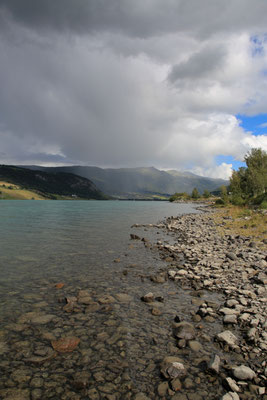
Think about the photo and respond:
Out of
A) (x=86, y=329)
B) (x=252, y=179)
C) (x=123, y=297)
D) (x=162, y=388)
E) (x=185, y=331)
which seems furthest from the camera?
(x=252, y=179)

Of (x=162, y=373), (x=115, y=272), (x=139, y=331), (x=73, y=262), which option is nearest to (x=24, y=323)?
(x=139, y=331)

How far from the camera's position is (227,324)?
32.3 ft

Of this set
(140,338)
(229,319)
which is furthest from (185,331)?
(229,319)

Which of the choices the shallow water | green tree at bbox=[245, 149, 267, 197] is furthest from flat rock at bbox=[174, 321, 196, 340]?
green tree at bbox=[245, 149, 267, 197]

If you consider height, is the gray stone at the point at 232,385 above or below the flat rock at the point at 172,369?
above

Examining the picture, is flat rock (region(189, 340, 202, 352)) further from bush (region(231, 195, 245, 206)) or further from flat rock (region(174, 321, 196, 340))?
bush (region(231, 195, 245, 206))

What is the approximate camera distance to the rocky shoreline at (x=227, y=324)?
21.7 ft

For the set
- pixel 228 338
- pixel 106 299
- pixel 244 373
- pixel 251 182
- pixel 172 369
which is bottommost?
pixel 106 299

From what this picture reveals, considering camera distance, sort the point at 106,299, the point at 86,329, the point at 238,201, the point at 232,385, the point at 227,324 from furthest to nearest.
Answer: the point at 238,201 → the point at 106,299 → the point at 227,324 → the point at 86,329 → the point at 232,385

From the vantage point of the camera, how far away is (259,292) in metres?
12.3

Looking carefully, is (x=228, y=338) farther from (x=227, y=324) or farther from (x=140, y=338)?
(x=140, y=338)

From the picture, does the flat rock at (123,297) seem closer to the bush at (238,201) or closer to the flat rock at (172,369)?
the flat rock at (172,369)

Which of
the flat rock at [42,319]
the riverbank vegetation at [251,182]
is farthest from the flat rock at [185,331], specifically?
the riverbank vegetation at [251,182]

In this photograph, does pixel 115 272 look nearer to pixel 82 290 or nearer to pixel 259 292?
pixel 82 290
